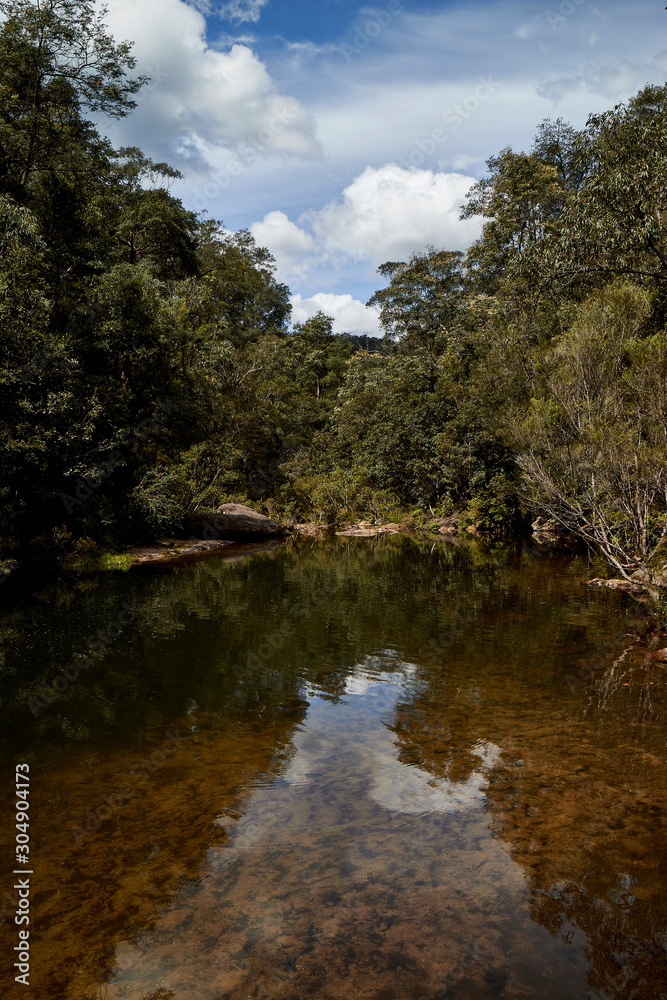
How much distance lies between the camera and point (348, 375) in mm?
45219

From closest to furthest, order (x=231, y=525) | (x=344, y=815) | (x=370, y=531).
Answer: (x=344, y=815) → (x=231, y=525) → (x=370, y=531)

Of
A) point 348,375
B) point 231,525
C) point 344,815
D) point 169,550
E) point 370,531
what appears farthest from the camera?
point 348,375

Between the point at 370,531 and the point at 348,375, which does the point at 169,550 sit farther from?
the point at 348,375

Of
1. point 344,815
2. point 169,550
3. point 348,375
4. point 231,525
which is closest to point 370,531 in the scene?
point 231,525

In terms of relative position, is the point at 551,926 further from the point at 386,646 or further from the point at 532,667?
the point at 386,646

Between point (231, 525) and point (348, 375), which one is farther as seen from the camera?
point (348, 375)

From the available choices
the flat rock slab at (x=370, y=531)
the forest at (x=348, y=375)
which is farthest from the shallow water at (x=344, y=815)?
the flat rock slab at (x=370, y=531)

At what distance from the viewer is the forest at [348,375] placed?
43.4 feet

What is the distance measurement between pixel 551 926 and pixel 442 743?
290 centimetres

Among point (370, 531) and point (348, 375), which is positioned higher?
point (348, 375)

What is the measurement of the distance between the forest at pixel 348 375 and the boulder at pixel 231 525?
3.77ft

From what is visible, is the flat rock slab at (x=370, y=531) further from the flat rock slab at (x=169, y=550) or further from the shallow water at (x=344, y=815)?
the shallow water at (x=344, y=815)

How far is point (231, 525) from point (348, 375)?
2060 cm

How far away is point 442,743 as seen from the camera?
272 inches
